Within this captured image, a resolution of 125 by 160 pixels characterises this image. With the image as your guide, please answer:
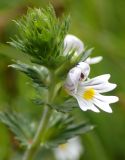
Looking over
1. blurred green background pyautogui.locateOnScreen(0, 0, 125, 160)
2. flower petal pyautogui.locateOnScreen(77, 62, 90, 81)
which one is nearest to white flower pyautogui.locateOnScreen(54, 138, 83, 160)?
blurred green background pyautogui.locateOnScreen(0, 0, 125, 160)

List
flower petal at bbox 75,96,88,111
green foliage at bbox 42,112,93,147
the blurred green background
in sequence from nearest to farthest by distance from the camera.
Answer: flower petal at bbox 75,96,88,111, green foliage at bbox 42,112,93,147, the blurred green background

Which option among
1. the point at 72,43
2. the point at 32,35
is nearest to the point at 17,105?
the point at 72,43

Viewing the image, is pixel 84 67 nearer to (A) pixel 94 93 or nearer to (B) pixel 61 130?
(A) pixel 94 93

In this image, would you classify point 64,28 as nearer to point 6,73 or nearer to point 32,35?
point 32,35

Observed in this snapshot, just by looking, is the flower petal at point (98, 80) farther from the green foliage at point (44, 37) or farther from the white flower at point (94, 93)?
the green foliage at point (44, 37)

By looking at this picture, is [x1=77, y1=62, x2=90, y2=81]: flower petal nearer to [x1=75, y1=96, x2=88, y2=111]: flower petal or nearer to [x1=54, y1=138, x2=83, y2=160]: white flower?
[x1=75, y1=96, x2=88, y2=111]: flower petal

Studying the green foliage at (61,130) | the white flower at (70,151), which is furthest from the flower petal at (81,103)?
the white flower at (70,151)

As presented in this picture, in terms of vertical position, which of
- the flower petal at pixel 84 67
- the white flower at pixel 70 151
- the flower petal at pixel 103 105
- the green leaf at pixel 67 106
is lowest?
the white flower at pixel 70 151
